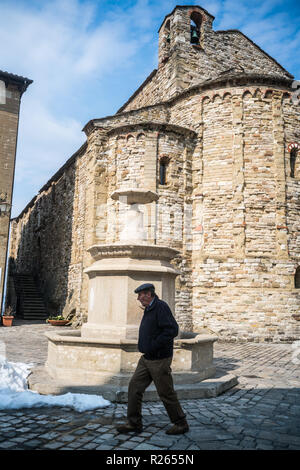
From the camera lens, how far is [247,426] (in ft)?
12.6

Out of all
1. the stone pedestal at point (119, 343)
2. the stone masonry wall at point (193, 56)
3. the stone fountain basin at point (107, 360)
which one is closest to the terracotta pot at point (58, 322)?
the stone pedestal at point (119, 343)

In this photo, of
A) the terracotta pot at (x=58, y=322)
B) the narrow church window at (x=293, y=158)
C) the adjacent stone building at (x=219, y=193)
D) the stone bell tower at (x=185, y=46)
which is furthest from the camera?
the stone bell tower at (x=185, y=46)

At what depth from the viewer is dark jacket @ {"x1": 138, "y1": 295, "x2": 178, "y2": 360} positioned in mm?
3633

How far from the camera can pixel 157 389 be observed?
3615mm

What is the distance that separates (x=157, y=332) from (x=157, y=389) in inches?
22.2

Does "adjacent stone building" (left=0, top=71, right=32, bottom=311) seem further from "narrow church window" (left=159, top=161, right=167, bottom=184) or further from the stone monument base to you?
the stone monument base

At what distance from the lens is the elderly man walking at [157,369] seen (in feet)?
11.6

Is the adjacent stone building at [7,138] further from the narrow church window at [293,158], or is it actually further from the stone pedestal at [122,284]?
the narrow church window at [293,158]

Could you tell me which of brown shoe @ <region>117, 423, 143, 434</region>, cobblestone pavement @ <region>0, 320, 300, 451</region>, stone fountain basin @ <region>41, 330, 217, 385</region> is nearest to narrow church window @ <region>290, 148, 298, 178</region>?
cobblestone pavement @ <region>0, 320, 300, 451</region>

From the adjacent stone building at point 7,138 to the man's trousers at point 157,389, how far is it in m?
12.3

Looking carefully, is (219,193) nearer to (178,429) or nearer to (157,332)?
(157,332)

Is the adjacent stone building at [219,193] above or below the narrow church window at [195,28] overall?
below

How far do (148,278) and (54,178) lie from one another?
2095 cm

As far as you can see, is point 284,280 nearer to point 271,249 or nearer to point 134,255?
point 271,249
